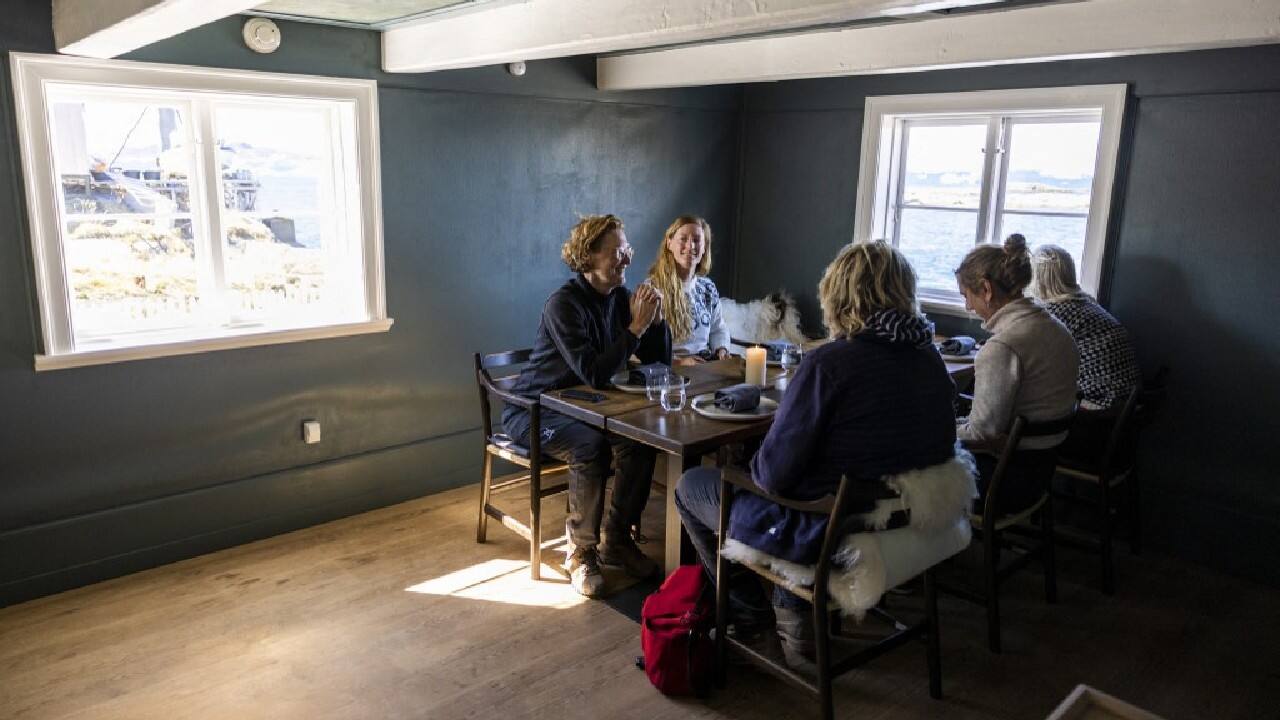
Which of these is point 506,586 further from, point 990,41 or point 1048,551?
point 990,41

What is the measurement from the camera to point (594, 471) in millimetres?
3197

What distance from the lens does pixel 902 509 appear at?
7.26ft

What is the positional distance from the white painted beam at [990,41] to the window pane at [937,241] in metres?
1.34

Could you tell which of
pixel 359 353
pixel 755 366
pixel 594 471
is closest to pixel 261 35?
pixel 359 353

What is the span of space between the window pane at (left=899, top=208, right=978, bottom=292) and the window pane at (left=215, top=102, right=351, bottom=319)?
9.42 ft

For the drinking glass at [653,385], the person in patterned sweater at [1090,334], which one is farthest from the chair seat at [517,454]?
the person in patterned sweater at [1090,334]

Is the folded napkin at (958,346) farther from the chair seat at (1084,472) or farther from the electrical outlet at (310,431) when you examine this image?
the electrical outlet at (310,431)

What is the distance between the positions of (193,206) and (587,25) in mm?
1848

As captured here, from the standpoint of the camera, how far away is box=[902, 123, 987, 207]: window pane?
4.33 m

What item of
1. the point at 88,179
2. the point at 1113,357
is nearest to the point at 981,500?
the point at 1113,357

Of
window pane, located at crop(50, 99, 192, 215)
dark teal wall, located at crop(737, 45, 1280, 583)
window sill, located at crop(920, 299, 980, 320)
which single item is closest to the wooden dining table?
window sill, located at crop(920, 299, 980, 320)

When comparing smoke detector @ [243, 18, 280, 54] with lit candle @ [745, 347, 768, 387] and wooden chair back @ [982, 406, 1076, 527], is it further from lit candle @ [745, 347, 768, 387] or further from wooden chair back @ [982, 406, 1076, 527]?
wooden chair back @ [982, 406, 1076, 527]

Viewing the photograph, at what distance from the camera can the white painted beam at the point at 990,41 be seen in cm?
253

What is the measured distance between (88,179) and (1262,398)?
15.0 ft
